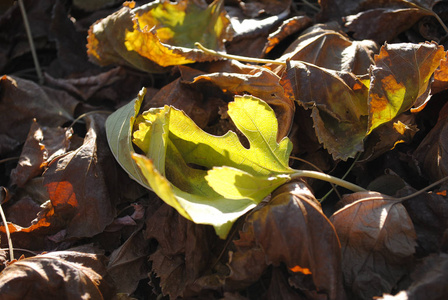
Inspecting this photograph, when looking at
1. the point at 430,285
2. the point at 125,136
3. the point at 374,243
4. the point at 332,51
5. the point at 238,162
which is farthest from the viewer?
the point at 332,51

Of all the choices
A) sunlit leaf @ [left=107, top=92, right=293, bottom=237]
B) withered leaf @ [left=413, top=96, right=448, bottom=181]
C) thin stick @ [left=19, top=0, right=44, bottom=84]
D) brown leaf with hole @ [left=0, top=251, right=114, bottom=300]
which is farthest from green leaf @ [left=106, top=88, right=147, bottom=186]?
withered leaf @ [left=413, top=96, right=448, bottom=181]

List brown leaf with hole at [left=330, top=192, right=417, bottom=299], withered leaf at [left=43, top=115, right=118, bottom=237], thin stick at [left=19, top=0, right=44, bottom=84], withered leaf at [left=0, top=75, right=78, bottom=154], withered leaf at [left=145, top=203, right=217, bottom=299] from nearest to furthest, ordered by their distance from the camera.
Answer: brown leaf with hole at [left=330, top=192, right=417, bottom=299] < withered leaf at [left=145, top=203, right=217, bottom=299] < withered leaf at [left=43, top=115, right=118, bottom=237] < withered leaf at [left=0, top=75, right=78, bottom=154] < thin stick at [left=19, top=0, right=44, bottom=84]

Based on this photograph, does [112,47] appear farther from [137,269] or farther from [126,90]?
[137,269]

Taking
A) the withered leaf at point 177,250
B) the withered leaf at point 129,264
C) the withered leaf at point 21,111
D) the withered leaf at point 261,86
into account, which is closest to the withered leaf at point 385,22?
the withered leaf at point 261,86

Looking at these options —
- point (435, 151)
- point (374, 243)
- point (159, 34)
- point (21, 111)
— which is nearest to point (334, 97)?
point (435, 151)

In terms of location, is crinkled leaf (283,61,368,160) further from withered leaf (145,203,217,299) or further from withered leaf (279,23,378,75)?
withered leaf (145,203,217,299)

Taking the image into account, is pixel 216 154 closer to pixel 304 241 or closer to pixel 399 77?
pixel 304 241
